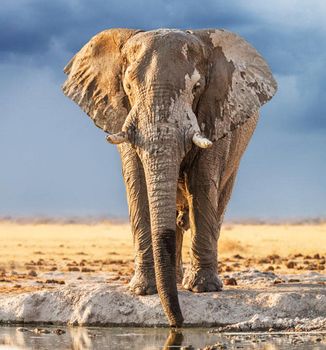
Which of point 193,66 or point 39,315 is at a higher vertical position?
point 193,66

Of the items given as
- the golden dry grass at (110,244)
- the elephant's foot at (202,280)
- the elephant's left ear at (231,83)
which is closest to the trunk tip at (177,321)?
the elephant's foot at (202,280)

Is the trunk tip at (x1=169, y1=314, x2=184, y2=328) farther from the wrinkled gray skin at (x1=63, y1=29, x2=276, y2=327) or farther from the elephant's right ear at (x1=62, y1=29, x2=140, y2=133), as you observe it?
the elephant's right ear at (x1=62, y1=29, x2=140, y2=133)

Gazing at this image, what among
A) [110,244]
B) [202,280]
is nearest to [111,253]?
Answer: [110,244]

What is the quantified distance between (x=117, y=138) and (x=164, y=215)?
1.41 m

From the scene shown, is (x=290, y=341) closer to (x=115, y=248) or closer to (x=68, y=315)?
(x=68, y=315)

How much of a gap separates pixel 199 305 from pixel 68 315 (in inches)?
87.2

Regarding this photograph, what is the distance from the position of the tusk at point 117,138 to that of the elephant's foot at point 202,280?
2.99m

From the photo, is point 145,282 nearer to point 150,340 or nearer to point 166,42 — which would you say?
point 150,340

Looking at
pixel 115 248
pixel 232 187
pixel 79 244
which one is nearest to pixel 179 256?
pixel 232 187

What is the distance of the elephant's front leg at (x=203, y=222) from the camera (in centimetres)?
2006

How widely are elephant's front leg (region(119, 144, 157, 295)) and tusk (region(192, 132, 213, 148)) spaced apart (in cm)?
159

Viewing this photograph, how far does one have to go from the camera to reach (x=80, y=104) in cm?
2081

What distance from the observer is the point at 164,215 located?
17.8 m

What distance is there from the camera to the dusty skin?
35.6 metres
